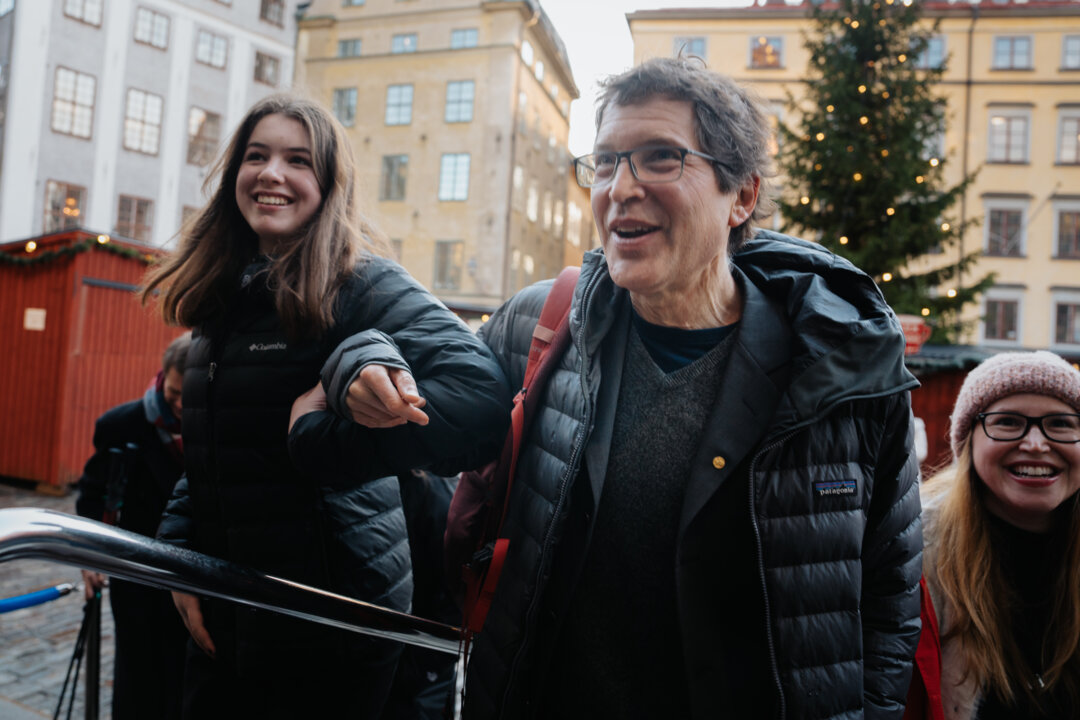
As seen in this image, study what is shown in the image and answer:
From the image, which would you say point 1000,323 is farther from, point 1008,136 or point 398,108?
point 398,108

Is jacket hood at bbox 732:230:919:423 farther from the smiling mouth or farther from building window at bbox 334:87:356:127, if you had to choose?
building window at bbox 334:87:356:127

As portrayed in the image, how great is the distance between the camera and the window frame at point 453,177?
26766mm

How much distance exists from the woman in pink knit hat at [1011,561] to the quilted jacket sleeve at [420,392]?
1.41 metres

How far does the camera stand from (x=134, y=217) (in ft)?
71.3

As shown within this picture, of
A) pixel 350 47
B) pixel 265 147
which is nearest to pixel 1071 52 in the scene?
pixel 350 47

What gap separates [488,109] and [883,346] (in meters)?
27.2

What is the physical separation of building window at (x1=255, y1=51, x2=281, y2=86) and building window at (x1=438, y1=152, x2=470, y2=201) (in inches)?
261

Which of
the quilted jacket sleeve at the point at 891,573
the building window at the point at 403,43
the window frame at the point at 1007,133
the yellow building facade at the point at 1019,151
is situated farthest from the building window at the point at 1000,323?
the quilted jacket sleeve at the point at 891,573

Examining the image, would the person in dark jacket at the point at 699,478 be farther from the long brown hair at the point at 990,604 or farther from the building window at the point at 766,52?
the building window at the point at 766,52

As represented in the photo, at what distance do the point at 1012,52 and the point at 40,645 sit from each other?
35.7m

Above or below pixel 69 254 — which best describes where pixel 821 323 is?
below

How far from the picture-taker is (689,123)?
163 centimetres

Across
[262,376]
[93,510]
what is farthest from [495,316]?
[93,510]

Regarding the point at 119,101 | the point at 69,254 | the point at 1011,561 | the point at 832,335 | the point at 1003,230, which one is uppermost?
the point at 1003,230
